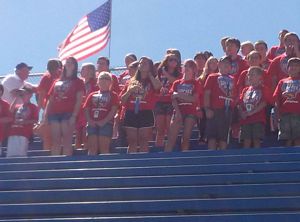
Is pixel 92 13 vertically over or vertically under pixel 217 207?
over

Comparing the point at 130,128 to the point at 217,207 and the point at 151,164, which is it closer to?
the point at 151,164

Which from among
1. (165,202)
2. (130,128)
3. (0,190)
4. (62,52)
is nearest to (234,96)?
(130,128)

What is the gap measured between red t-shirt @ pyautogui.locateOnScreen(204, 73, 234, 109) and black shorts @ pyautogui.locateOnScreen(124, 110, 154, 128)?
727 mm

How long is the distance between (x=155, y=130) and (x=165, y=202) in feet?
8.00

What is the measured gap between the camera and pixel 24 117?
398 inches

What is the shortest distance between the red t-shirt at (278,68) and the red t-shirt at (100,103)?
1.85 meters

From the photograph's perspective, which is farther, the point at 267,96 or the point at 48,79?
the point at 48,79

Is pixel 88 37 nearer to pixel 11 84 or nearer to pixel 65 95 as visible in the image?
pixel 11 84

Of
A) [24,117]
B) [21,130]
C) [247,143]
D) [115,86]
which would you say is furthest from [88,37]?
[247,143]

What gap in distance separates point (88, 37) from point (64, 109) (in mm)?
4915

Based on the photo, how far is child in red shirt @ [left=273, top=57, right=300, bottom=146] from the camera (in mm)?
8781

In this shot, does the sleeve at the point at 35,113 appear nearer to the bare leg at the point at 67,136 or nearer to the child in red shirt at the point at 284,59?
the bare leg at the point at 67,136

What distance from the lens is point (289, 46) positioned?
380 inches

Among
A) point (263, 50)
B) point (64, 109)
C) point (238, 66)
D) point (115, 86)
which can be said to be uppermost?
point (263, 50)
